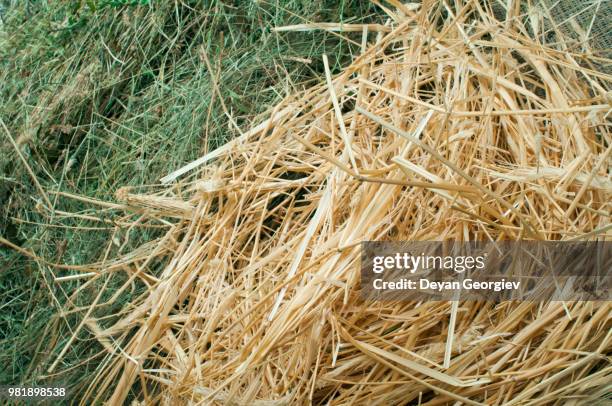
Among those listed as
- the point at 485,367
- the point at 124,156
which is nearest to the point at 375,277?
the point at 485,367

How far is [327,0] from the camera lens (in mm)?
1626

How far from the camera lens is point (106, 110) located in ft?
5.69

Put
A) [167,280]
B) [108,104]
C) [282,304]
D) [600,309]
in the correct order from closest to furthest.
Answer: [600,309]
[282,304]
[167,280]
[108,104]

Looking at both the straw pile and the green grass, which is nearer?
the straw pile

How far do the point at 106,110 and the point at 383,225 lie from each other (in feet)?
2.89

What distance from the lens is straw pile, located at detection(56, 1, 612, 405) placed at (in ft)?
3.66

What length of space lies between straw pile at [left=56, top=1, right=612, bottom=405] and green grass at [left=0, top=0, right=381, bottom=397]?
0.09 m

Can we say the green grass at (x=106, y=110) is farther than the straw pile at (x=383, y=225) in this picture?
Yes

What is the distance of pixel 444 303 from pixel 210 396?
1.45 ft

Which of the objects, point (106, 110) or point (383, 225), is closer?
point (383, 225)

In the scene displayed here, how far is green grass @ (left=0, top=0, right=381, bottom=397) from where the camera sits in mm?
1492

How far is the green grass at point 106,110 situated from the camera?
58.7 inches

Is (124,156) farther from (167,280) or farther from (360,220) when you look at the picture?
(360,220)

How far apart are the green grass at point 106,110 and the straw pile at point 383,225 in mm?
86
